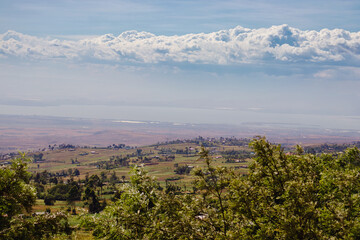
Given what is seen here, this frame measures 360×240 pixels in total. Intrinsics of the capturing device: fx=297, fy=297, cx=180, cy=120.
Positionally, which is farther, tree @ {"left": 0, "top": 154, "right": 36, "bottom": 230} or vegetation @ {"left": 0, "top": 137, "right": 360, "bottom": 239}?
tree @ {"left": 0, "top": 154, "right": 36, "bottom": 230}

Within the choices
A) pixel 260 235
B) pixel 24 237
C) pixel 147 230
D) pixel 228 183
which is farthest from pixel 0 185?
pixel 260 235

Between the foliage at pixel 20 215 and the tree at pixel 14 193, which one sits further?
the tree at pixel 14 193

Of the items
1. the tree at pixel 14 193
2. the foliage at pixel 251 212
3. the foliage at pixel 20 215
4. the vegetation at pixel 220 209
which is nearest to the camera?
the foliage at pixel 251 212

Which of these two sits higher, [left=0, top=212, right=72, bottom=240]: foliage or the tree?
the tree

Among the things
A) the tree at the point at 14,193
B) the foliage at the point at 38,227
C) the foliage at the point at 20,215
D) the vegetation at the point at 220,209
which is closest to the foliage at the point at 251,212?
the vegetation at the point at 220,209

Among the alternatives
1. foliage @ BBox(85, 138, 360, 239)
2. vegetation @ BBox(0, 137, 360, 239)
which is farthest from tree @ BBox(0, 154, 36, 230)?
foliage @ BBox(85, 138, 360, 239)

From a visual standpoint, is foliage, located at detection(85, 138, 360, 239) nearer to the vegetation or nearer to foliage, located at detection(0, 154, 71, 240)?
the vegetation

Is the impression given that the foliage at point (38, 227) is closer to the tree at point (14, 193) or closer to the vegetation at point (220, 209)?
the vegetation at point (220, 209)

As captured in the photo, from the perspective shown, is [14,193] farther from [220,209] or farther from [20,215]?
[220,209]

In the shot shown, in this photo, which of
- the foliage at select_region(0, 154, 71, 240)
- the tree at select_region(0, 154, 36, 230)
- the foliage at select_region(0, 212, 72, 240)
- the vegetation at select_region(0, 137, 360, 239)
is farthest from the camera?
the tree at select_region(0, 154, 36, 230)

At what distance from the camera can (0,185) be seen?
1767 centimetres

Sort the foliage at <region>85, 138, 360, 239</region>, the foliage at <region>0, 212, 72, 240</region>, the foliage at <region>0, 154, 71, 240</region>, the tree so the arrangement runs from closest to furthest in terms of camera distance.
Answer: the foliage at <region>85, 138, 360, 239</region> < the foliage at <region>0, 212, 72, 240</region> < the foliage at <region>0, 154, 71, 240</region> < the tree

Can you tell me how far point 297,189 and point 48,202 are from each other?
140612mm

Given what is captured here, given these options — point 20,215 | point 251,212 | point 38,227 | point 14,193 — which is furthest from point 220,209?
point 14,193
